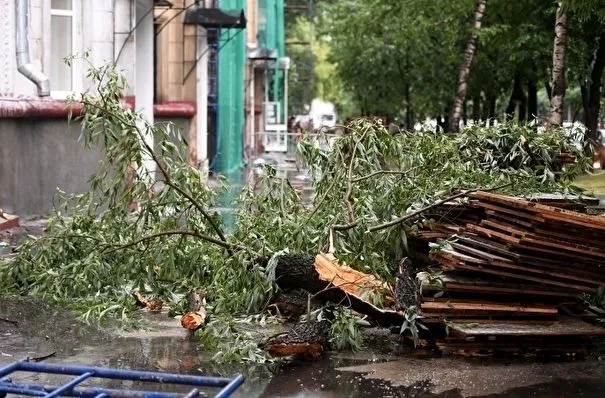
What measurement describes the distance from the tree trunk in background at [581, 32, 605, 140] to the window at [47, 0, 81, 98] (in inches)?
618

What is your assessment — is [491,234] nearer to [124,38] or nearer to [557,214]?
[557,214]

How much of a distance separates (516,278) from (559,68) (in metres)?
11.1

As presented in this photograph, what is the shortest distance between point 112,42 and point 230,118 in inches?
528

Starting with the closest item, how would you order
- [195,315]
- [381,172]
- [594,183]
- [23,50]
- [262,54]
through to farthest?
[195,315] → [381,172] → [23,50] → [594,183] → [262,54]

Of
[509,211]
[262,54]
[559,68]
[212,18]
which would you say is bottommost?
[509,211]

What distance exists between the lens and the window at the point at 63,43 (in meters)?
16.7

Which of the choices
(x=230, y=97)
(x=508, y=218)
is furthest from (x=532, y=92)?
(x=508, y=218)

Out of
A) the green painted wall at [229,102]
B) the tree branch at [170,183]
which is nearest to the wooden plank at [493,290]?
the tree branch at [170,183]

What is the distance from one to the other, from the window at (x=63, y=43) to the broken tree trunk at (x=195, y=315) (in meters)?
8.68

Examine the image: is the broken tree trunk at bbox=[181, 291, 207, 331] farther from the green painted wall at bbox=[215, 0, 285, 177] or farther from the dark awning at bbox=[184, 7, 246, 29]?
the green painted wall at bbox=[215, 0, 285, 177]

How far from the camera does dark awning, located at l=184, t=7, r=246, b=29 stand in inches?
942

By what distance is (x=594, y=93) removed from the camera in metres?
29.0

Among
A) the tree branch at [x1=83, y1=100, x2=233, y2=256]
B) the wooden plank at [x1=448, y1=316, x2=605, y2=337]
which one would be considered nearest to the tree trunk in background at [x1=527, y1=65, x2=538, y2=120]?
the tree branch at [x1=83, y1=100, x2=233, y2=256]

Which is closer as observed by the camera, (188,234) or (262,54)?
(188,234)
